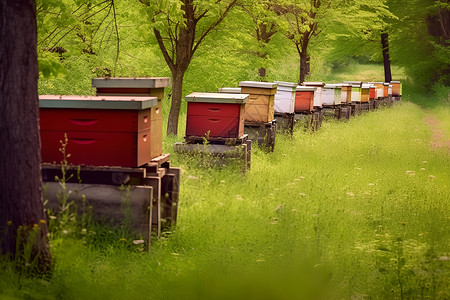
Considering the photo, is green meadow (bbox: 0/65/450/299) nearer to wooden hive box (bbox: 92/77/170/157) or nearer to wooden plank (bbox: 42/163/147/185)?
wooden plank (bbox: 42/163/147/185)

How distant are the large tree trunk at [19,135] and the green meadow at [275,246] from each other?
0.31 m

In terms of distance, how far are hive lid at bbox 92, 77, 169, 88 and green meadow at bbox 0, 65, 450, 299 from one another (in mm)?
1678

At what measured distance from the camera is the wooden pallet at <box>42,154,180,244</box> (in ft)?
19.1

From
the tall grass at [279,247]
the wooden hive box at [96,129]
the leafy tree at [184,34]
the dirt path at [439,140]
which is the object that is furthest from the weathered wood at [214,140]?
the dirt path at [439,140]

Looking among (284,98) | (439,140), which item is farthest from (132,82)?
(439,140)

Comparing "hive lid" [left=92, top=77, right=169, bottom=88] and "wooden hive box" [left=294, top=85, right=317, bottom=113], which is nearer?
"hive lid" [left=92, top=77, right=169, bottom=88]

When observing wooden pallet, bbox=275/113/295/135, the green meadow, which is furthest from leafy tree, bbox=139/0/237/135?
the green meadow

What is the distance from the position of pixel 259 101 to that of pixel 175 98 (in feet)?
8.39

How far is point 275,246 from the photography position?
20.2 feet

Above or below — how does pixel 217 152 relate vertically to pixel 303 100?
below

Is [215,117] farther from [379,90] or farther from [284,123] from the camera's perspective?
[379,90]

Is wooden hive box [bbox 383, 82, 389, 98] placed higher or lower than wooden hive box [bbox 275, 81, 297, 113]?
higher

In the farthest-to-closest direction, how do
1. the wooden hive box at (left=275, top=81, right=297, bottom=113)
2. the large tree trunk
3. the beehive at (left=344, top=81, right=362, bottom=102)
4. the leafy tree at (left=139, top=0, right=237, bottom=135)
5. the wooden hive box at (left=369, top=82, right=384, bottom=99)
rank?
1. the wooden hive box at (left=369, top=82, right=384, bottom=99)
2. the beehive at (left=344, top=81, right=362, bottom=102)
3. the wooden hive box at (left=275, top=81, right=297, bottom=113)
4. the leafy tree at (left=139, top=0, right=237, bottom=135)
5. the large tree trunk

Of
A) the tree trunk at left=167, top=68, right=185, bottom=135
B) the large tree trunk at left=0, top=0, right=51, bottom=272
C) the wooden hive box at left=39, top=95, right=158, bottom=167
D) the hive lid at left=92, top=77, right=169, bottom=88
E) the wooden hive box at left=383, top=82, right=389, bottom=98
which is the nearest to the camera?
the large tree trunk at left=0, top=0, right=51, bottom=272
